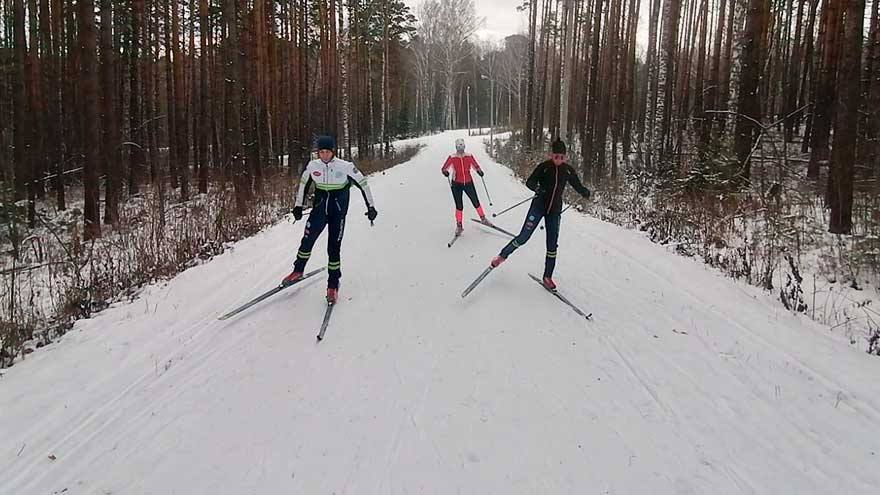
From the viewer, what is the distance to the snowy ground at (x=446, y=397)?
3.28m

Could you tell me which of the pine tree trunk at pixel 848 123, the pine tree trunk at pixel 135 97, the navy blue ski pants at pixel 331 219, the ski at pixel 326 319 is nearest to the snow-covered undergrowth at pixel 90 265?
the navy blue ski pants at pixel 331 219

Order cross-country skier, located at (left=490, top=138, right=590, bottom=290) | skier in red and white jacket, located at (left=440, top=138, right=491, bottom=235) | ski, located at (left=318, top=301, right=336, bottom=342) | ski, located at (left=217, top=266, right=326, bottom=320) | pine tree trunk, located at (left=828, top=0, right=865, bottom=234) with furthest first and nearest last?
skier in red and white jacket, located at (left=440, top=138, right=491, bottom=235), pine tree trunk, located at (left=828, top=0, right=865, bottom=234), cross-country skier, located at (left=490, top=138, right=590, bottom=290), ski, located at (left=217, top=266, right=326, bottom=320), ski, located at (left=318, top=301, right=336, bottom=342)

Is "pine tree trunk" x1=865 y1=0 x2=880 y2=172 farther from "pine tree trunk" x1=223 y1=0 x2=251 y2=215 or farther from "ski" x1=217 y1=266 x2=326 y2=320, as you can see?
"pine tree trunk" x1=223 y1=0 x2=251 y2=215

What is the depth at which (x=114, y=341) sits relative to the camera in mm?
5273

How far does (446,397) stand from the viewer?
419cm

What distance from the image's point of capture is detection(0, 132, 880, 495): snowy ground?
3.28 meters

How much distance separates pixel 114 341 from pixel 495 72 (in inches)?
2931

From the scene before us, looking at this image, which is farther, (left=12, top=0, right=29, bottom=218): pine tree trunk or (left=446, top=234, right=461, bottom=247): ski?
(left=12, top=0, right=29, bottom=218): pine tree trunk

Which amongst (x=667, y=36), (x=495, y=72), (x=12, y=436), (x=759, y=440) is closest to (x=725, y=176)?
(x=667, y=36)

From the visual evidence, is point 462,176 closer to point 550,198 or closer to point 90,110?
point 550,198

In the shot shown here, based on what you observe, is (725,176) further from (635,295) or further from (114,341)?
(114,341)

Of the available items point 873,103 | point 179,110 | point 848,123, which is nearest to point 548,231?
point 848,123

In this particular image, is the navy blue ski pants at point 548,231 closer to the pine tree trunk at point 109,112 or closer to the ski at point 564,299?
the ski at point 564,299

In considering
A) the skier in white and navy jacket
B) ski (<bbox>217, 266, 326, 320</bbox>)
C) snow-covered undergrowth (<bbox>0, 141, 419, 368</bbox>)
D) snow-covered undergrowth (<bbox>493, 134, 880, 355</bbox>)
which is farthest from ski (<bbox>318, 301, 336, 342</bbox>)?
snow-covered undergrowth (<bbox>493, 134, 880, 355</bbox>)
